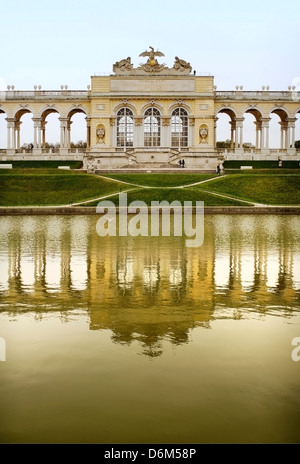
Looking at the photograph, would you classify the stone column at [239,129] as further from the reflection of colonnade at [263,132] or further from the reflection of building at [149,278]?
the reflection of building at [149,278]

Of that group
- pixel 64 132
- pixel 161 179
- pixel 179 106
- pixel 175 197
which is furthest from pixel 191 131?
pixel 175 197

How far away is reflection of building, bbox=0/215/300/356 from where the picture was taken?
32.0ft

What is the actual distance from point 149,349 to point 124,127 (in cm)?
6096

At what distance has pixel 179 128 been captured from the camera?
220 ft

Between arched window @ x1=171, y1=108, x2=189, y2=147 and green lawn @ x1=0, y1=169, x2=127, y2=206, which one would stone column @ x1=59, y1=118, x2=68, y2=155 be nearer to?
arched window @ x1=171, y1=108, x2=189, y2=147

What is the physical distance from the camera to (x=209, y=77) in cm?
6562

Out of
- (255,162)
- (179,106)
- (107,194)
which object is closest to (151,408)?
(107,194)

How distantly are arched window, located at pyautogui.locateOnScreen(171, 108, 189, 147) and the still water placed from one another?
5249 centimetres

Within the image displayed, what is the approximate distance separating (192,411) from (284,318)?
4082 millimetres

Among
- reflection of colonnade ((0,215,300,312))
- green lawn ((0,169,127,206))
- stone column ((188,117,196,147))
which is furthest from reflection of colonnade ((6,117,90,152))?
reflection of colonnade ((0,215,300,312))

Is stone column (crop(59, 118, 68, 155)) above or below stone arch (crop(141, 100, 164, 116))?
below

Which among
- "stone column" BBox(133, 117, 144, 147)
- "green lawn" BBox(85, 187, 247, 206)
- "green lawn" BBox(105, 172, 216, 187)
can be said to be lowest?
"green lawn" BBox(85, 187, 247, 206)

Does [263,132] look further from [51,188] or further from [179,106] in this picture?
[51,188]

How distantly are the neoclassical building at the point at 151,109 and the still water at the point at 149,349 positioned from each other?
50620 mm
